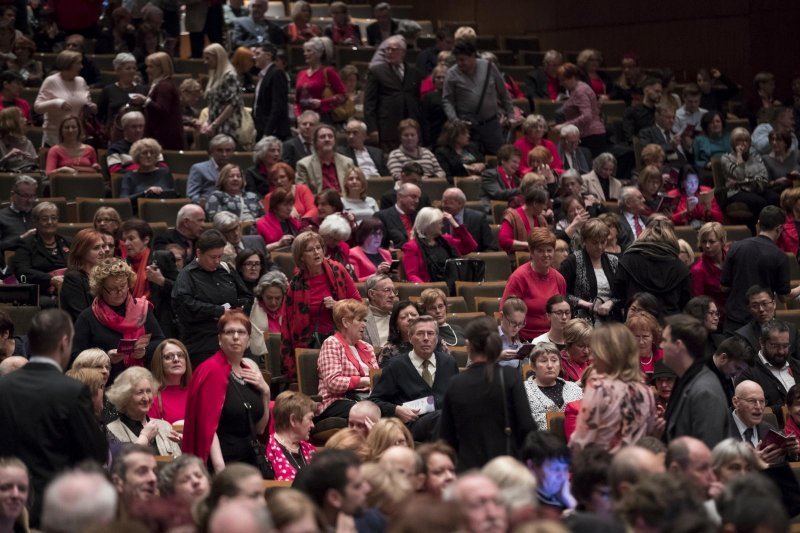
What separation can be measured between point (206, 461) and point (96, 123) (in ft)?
17.0

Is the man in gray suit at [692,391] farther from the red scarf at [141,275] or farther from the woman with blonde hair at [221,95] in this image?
the woman with blonde hair at [221,95]

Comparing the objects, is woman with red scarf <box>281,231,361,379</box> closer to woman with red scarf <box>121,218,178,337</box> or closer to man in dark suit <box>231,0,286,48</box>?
woman with red scarf <box>121,218,178,337</box>

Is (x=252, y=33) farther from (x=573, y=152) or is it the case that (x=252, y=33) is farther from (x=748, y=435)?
(x=748, y=435)

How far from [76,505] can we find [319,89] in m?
7.67

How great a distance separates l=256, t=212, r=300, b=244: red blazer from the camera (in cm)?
848

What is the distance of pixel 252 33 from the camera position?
41.4 feet

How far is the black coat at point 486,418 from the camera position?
4.80m

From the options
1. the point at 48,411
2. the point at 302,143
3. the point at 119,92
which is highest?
the point at 119,92

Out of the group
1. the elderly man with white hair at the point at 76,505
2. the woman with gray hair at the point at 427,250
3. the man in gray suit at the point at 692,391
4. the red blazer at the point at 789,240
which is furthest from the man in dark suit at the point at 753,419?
the elderly man with white hair at the point at 76,505

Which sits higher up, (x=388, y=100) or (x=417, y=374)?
(x=388, y=100)

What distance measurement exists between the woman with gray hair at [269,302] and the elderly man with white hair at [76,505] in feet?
12.6

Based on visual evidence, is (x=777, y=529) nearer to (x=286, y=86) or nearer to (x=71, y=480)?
(x=71, y=480)

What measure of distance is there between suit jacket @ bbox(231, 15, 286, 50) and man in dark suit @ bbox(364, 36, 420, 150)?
2.29 m

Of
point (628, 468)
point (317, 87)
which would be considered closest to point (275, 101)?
point (317, 87)
